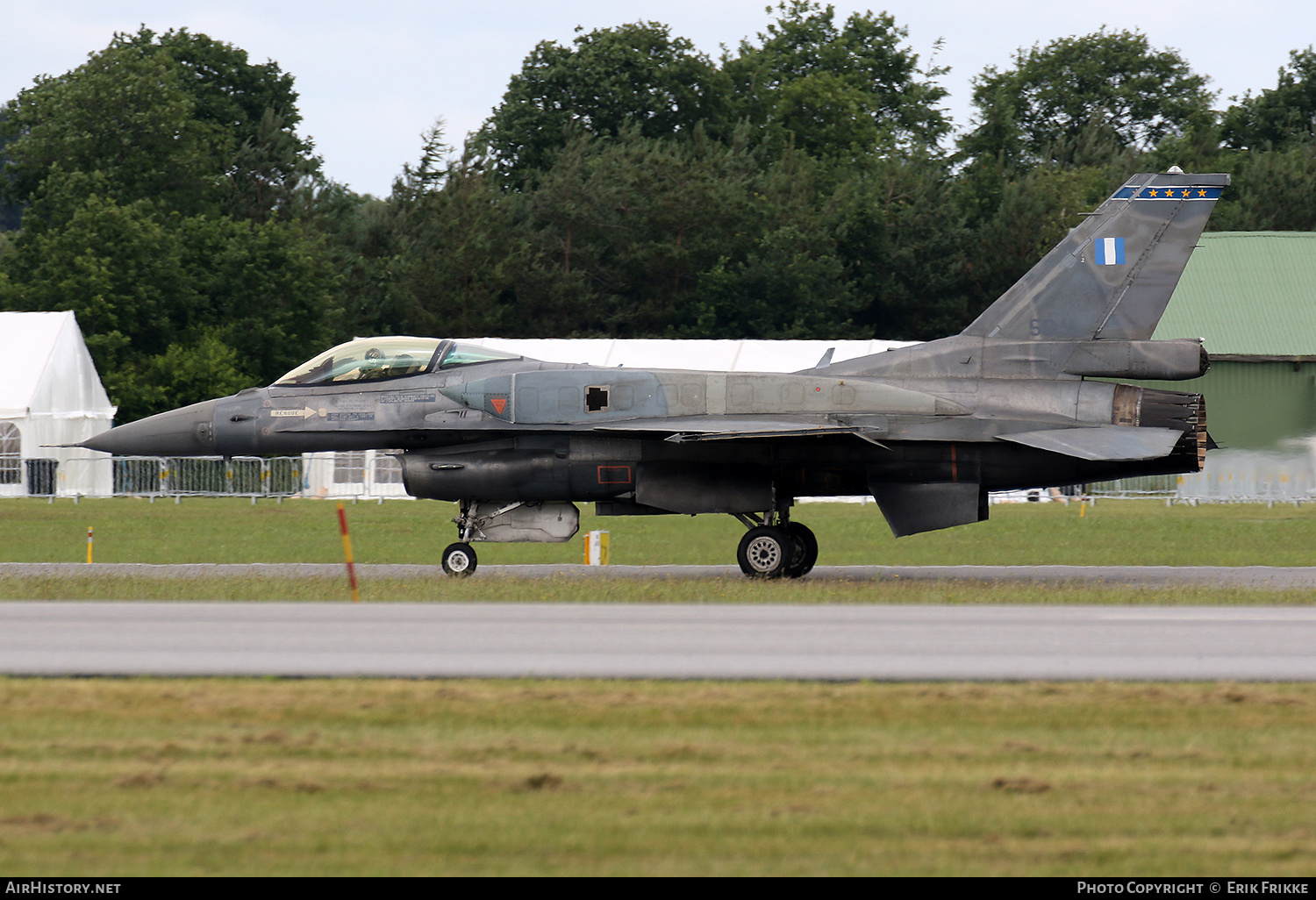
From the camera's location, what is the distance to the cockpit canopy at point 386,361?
61.6ft

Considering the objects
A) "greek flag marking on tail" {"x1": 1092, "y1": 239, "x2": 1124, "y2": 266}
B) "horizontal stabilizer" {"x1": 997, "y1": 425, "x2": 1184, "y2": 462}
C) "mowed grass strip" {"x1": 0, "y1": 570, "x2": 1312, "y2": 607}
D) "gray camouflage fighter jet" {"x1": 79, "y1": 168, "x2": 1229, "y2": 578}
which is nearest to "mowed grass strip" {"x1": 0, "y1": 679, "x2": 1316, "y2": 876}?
"mowed grass strip" {"x1": 0, "y1": 570, "x2": 1312, "y2": 607}

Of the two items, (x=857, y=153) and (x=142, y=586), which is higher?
(x=857, y=153)

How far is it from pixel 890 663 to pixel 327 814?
4.96m

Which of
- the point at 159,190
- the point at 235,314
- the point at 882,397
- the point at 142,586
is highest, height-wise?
the point at 159,190

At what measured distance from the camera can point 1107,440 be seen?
16859 mm

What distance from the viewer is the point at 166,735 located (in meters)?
7.89

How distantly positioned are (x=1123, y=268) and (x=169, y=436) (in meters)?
12.1

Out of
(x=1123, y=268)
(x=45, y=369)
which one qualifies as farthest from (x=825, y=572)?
(x=45, y=369)

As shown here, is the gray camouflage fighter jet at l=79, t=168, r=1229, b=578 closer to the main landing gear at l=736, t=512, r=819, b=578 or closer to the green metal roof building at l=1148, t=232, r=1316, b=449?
the main landing gear at l=736, t=512, r=819, b=578

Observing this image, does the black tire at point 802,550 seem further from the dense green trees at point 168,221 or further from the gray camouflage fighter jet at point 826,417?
the dense green trees at point 168,221

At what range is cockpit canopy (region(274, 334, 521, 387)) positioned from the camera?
739 inches

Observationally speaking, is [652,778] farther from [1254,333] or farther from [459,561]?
[1254,333]
